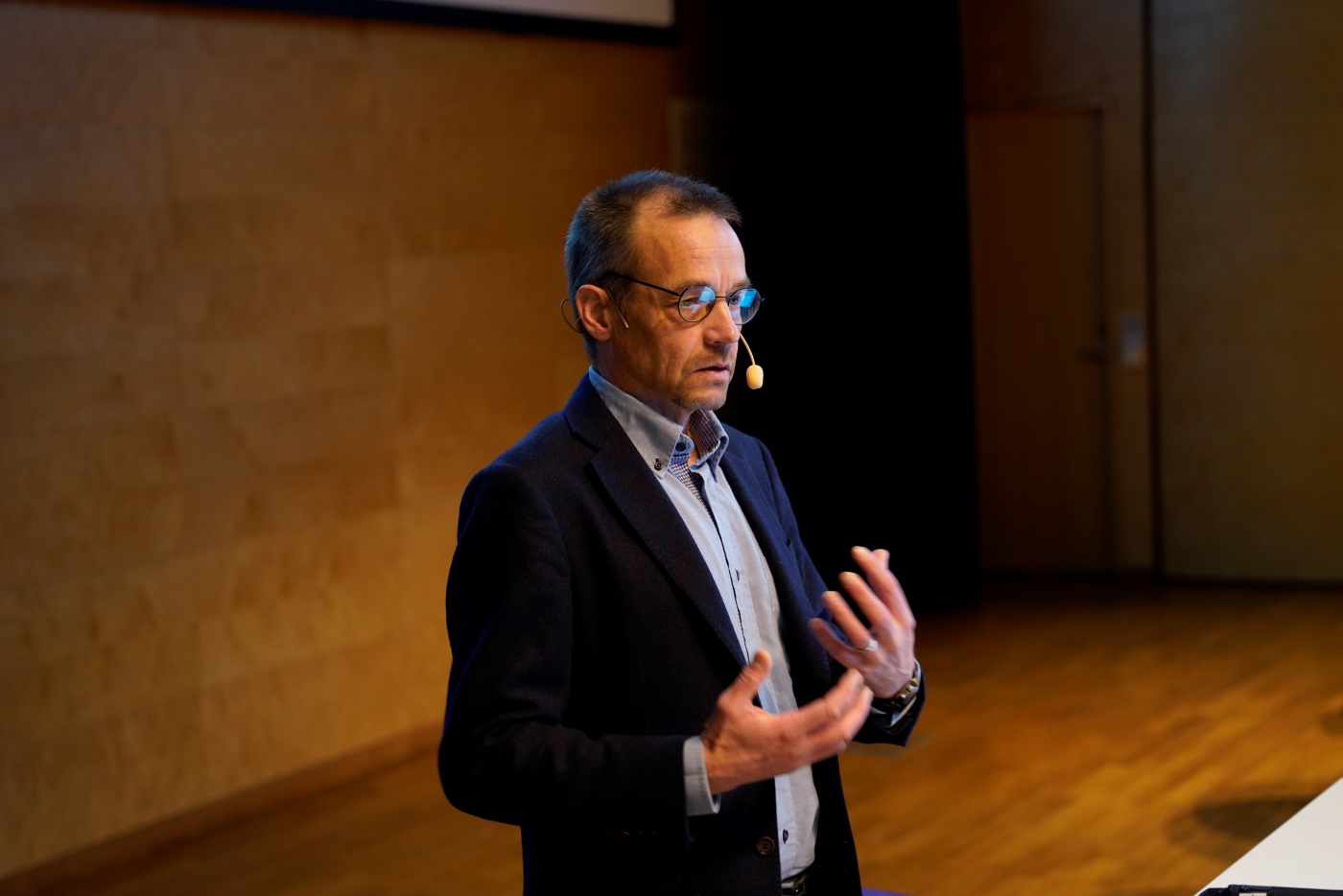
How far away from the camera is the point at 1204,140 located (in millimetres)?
7215

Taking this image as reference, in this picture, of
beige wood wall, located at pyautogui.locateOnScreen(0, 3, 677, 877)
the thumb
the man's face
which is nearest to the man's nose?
the man's face

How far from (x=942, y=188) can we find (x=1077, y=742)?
2.92 metres

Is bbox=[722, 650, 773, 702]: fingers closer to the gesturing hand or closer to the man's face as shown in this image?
the gesturing hand

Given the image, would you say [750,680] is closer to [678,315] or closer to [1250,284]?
[678,315]

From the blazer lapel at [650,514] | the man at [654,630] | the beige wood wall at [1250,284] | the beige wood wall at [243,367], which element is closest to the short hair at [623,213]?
the man at [654,630]

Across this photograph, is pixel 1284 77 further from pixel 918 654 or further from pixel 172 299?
pixel 172 299

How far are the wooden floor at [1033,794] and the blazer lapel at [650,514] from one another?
2.50m

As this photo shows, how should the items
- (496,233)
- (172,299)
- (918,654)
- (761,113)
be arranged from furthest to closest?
1. (761,113)
2. (918,654)
3. (496,233)
4. (172,299)

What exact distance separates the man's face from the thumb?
0.36 meters

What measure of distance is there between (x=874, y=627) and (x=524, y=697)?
0.39m

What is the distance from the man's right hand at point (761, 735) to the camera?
151 centimetres

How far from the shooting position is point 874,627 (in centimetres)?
166

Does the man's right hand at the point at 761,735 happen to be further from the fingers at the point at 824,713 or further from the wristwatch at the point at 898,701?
the wristwatch at the point at 898,701

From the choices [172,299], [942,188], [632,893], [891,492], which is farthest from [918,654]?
[632,893]
